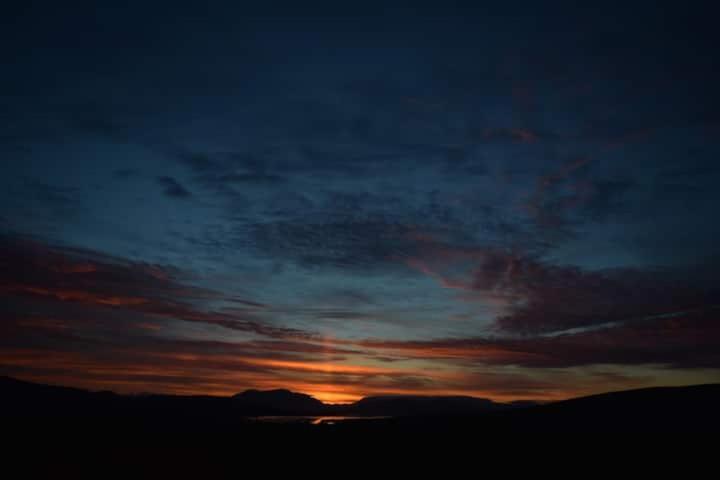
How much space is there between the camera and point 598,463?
92.1 ft

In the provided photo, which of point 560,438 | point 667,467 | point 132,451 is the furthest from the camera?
point 560,438

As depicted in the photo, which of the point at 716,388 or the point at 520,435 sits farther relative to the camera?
the point at 716,388

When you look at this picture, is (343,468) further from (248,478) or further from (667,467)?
(667,467)

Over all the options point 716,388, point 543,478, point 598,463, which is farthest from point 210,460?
point 716,388

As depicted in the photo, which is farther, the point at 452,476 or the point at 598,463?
the point at 598,463

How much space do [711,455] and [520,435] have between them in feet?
55.1

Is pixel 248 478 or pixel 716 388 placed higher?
pixel 716 388

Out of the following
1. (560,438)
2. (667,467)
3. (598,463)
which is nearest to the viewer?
(667,467)

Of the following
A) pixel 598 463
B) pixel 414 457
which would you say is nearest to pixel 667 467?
pixel 598 463

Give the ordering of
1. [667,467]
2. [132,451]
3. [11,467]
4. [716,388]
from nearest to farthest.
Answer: [11,467]
[667,467]
[132,451]
[716,388]

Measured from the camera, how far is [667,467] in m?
26.3

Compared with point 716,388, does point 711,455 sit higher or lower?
lower

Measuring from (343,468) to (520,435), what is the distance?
901 inches

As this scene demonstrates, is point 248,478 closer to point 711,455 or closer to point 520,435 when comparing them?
point 711,455
